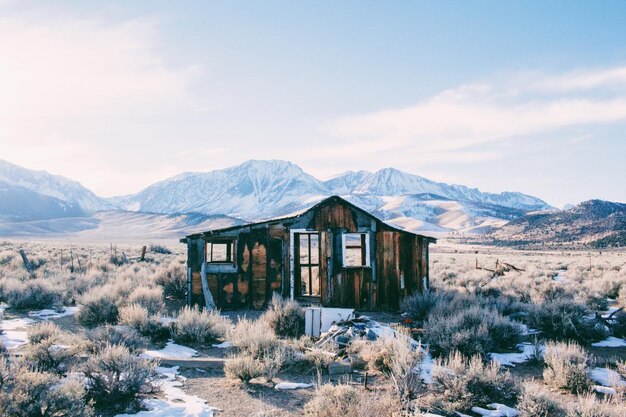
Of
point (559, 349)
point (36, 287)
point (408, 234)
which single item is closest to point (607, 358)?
point (559, 349)

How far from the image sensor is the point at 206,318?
971 cm

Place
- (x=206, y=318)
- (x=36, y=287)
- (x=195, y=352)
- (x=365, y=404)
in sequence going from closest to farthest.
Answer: (x=365, y=404) → (x=195, y=352) → (x=206, y=318) → (x=36, y=287)

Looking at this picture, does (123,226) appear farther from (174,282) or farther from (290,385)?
(290,385)

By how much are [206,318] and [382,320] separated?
4538mm

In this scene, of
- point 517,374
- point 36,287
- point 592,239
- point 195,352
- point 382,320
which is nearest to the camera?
point 517,374

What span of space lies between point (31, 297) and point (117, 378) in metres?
8.11

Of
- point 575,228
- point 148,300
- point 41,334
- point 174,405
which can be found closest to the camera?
point 174,405

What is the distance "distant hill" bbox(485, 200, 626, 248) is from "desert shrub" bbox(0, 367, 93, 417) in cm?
5053

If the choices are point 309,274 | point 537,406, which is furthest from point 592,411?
point 309,274

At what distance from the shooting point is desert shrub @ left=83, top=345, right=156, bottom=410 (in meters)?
5.82

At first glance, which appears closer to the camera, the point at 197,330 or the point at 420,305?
the point at 197,330

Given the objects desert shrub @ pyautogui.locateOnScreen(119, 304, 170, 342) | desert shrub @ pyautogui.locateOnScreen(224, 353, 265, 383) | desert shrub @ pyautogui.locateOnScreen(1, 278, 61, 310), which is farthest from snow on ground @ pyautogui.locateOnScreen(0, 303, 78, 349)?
desert shrub @ pyautogui.locateOnScreen(224, 353, 265, 383)

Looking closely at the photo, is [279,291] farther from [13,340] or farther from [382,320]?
[13,340]

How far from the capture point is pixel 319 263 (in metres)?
13.2
